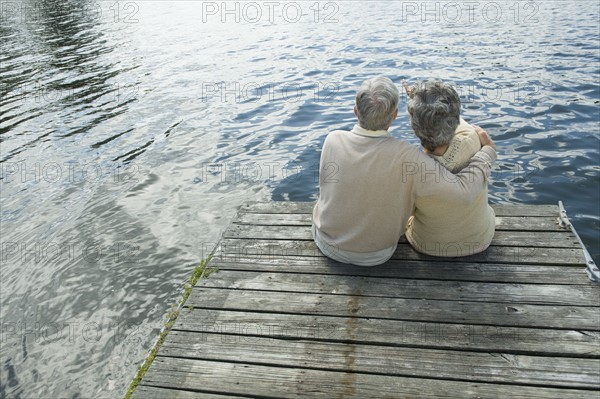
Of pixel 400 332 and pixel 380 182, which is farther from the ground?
pixel 380 182

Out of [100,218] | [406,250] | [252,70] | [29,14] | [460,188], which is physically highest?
[29,14]

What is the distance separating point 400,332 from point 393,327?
0.24 ft

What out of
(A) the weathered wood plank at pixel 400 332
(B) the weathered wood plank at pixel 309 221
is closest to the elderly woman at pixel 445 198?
(B) the weathered wood plank at pixel 309 221

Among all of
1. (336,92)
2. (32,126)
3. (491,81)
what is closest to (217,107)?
(336,92)

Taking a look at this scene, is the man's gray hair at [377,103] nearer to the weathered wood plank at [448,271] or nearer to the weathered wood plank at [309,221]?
the weathered wood plank at [448,271]

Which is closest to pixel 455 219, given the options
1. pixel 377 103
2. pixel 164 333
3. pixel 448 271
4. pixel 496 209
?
pixel 448 271

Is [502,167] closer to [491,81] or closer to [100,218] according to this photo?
[491,81]

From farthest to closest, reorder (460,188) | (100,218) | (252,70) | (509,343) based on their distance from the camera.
Result: (252,70)
(100,218)
(460,188)
(509,343)

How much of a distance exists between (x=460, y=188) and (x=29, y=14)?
33.9 metres

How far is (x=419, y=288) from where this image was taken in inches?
166

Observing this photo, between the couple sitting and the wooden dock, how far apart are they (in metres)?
0.30

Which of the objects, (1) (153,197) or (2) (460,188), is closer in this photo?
(2) (460,188)

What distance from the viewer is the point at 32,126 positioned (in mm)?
12375

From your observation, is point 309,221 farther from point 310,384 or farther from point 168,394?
point 168,394
